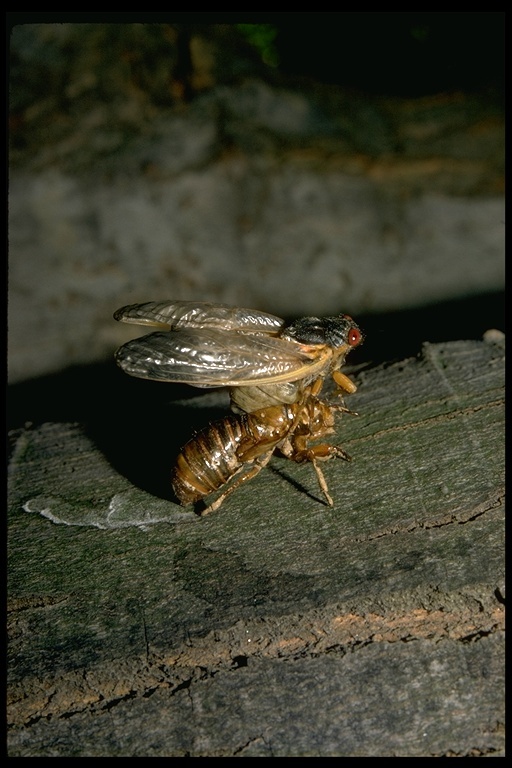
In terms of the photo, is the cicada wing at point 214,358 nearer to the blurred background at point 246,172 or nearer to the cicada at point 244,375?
the cicada at point 244,375

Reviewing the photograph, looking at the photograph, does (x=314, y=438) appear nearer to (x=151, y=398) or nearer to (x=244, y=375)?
(x=244, y=375)

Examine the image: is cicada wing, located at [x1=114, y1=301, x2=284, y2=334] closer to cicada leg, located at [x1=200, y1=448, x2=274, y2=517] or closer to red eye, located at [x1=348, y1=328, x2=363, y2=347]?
red eye, located at [x1=348, y1=328, x2=363, y2=347]

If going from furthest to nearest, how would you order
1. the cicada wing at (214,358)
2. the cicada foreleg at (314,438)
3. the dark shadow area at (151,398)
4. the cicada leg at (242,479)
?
the dark shadow area at (151,398) < the cicada wing at (214,358) < the cicada foreleg at (314,438) < the cicada leg at (242,479)

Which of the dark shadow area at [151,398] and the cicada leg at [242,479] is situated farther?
the dark shadow area at [151,398]

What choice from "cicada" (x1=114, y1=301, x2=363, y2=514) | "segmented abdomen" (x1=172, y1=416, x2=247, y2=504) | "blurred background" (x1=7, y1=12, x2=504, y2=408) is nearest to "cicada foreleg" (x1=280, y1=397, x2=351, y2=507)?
"cicada" (x1=114, y1=301, x2=363, y2=514)

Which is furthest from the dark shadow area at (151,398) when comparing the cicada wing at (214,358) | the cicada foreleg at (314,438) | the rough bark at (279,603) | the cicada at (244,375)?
the cicada foreleg at (314,438)

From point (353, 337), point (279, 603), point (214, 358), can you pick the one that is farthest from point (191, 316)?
point (279, 603)
